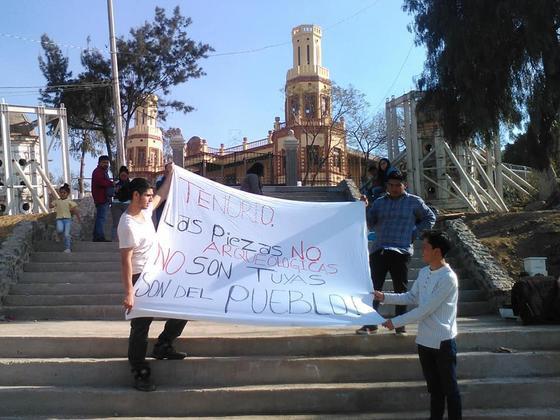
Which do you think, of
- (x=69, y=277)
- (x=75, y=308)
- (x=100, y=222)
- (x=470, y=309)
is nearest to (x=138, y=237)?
(x=75, y=308)

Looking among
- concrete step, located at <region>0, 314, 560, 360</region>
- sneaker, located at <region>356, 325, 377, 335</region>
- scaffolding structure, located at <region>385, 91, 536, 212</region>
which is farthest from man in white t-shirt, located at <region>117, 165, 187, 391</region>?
scaffolding structure, located at <region>385, 91, 536, 212</region>

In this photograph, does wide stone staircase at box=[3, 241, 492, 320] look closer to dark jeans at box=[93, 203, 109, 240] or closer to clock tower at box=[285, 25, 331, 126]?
dark jeans at box=[93, 203, 109, 240]

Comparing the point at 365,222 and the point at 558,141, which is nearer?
the point at 365,222

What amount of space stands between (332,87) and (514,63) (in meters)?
21.7

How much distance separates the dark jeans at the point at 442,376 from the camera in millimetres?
3795

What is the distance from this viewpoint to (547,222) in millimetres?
9875

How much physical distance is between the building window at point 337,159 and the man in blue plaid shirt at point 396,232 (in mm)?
35243

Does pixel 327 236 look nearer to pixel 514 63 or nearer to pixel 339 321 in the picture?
pixel 339 321

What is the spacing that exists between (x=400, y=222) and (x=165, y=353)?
8.52ft

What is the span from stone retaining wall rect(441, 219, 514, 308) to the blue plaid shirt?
2.37 meters

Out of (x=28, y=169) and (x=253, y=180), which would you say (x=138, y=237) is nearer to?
(x=253, y=180)

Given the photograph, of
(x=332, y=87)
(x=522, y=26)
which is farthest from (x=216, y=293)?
(x=332, y=87)

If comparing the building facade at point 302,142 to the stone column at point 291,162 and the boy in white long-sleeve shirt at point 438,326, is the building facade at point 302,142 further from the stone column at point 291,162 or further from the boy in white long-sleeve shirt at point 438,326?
the boy in white long-sleeve shirt at point 438,326

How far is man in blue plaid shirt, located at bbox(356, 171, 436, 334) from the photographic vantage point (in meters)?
5.32
